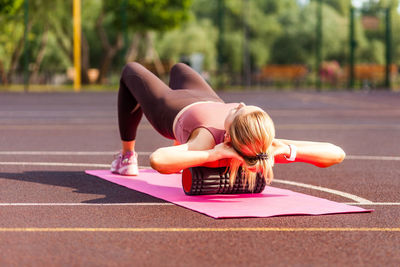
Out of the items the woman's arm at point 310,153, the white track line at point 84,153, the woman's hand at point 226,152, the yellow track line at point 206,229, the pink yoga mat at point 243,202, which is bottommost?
the white track line at point 84,153

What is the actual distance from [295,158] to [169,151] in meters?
0.95

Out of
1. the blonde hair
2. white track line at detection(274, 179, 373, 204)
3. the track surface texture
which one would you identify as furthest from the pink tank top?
white track line at detection(274, 179, 373, 204)

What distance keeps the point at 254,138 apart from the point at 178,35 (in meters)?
48.5

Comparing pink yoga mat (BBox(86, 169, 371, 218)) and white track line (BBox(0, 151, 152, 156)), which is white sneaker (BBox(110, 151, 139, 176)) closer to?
pink yoga mat (BBox(86, 169, 371, 218))

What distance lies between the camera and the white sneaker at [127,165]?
7539 mm

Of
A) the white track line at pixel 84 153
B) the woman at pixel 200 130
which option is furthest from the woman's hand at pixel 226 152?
the white track line at pixel 84 153

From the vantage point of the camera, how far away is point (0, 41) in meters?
48.2

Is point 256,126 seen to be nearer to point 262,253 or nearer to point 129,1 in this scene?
point 262,253

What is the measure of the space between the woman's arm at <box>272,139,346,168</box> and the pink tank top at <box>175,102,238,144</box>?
424 mm

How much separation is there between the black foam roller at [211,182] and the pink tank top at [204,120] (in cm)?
26

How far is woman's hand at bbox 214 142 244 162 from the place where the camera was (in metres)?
5.73

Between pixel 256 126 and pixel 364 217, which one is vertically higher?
pixel 256 126

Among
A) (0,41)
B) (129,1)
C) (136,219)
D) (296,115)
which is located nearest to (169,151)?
(136,219)

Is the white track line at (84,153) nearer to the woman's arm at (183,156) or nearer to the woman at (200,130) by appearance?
the woman at (200,130)
